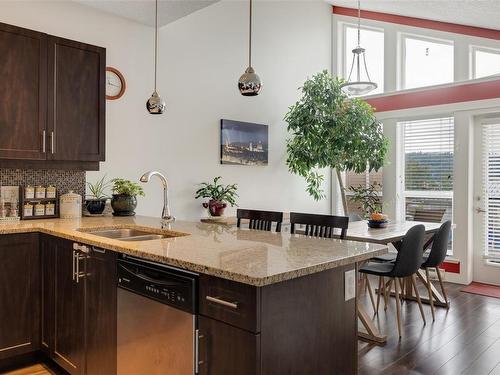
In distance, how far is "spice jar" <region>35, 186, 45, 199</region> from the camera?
10.7 feet

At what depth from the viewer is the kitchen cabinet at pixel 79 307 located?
2121mm

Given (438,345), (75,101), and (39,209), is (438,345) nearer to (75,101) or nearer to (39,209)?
(39,209)

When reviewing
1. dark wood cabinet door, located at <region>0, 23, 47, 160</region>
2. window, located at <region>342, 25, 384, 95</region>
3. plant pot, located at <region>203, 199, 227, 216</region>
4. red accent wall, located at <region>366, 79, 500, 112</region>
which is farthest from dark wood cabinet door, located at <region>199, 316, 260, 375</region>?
window, located at <region>342, 25, 384, 95</region>

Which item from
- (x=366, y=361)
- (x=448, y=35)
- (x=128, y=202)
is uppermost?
(x=448, y=35)

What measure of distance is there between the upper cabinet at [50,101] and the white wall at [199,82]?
532 millimetres

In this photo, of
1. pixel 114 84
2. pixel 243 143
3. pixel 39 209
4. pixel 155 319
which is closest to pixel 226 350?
pixel 155 319

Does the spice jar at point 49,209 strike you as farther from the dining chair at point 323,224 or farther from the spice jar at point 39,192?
the dining chair at point 323,224

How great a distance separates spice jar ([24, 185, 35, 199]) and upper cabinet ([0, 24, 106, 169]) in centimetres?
21

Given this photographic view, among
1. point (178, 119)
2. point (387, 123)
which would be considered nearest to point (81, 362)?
point (178, 119)

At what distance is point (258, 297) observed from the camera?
138cm

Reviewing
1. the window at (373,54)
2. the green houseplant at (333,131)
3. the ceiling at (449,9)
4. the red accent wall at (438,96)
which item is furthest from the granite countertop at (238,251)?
the window at (373,54)

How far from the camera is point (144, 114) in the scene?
4176mm

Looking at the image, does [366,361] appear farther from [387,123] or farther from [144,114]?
[387,123]

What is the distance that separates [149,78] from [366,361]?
3.27m
